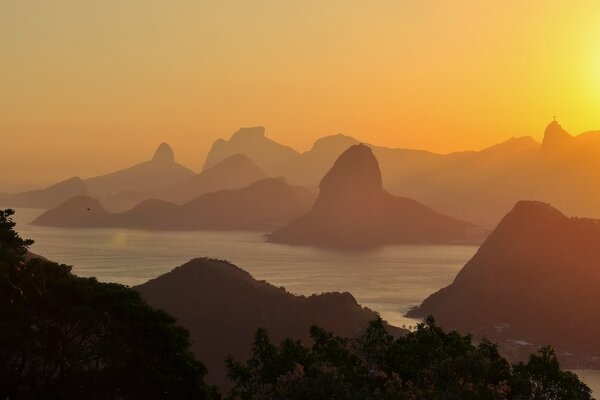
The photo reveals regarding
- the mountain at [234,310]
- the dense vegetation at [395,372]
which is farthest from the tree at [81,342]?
the mountain at [234,310]

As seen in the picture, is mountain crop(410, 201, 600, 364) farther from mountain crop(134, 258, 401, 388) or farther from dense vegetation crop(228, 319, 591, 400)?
dense vegetation crop(228, 319, 591, 400)

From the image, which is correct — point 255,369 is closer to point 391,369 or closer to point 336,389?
point 391,369

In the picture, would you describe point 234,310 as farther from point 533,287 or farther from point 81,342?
point 81,342

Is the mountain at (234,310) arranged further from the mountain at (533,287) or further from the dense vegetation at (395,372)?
the dense vegetation at (395,372)

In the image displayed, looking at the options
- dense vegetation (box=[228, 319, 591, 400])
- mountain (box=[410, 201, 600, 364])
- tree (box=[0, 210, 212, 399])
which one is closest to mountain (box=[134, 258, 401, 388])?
mountain (box=[410, 201, 600, 364])

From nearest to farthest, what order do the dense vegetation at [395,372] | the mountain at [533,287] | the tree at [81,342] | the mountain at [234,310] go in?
the dense vegetation at [395,372] < the tree at [81,342] < the mountain at [234,310] < the mountain at [533,287]
